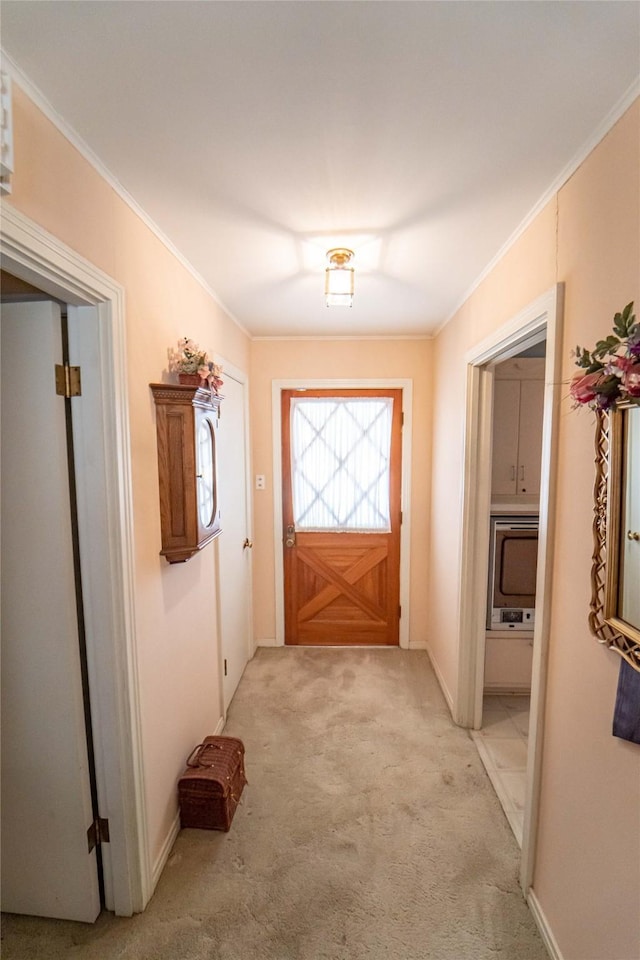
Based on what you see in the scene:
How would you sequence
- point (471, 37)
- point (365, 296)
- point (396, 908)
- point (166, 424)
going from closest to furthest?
point (471, 37), point (396, 908), point (166, 424), point (365, 296)

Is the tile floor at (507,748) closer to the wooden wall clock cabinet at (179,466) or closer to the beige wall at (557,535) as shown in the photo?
the beige wall at (557,535)

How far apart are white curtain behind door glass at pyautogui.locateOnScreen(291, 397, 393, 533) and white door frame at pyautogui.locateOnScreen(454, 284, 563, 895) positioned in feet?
3.22

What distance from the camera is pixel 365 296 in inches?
89.5

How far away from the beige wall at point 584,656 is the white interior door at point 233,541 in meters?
1.69

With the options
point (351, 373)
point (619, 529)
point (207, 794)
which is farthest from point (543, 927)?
point (351, 373)

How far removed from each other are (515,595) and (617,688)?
169cm

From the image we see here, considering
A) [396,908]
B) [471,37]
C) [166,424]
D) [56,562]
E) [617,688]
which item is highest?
[471,37]

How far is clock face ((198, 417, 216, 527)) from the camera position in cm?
179

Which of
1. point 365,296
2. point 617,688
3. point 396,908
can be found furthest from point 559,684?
point 365,296

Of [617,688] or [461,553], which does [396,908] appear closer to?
[617,688]

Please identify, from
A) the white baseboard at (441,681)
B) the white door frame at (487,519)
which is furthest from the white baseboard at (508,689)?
the white door frame at (487,519)

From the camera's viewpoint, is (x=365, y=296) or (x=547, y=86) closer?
(x=547, y=86)

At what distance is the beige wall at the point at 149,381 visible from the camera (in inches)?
39.9

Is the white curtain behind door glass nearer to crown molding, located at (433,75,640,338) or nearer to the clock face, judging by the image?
the clock face
